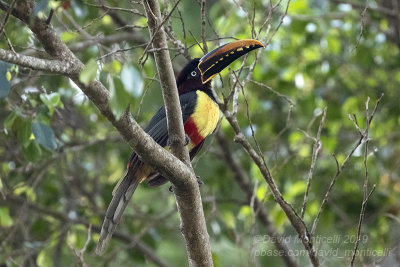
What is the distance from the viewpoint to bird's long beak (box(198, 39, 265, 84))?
3.40m

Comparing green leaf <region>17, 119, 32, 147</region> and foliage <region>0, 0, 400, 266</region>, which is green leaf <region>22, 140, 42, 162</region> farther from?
foliage <region>0, 0, 400, 266</region>

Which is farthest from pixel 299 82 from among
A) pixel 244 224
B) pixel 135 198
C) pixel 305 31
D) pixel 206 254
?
pixel 206 254

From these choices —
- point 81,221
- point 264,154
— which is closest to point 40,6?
point 81,221

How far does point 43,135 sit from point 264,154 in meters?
2.90

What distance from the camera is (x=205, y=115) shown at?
3.90 m

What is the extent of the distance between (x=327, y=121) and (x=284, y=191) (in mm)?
878

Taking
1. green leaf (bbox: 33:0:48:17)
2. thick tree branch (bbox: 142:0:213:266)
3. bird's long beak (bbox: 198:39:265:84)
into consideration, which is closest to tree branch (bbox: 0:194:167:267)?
bird's long beak (bbox: 198:39:265:84)

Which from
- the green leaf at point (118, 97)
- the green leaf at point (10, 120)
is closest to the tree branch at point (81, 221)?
the green leaf at point (10, 120)

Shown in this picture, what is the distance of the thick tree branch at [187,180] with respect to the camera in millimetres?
2652

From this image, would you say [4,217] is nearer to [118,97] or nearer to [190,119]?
[190,119]

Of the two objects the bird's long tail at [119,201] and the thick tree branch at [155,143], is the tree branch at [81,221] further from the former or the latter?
the thick tree branch at [155,143]

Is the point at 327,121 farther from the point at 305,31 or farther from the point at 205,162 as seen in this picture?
the point at 205,162

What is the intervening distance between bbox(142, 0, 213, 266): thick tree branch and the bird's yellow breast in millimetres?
883

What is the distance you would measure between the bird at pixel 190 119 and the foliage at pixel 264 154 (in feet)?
2.40
